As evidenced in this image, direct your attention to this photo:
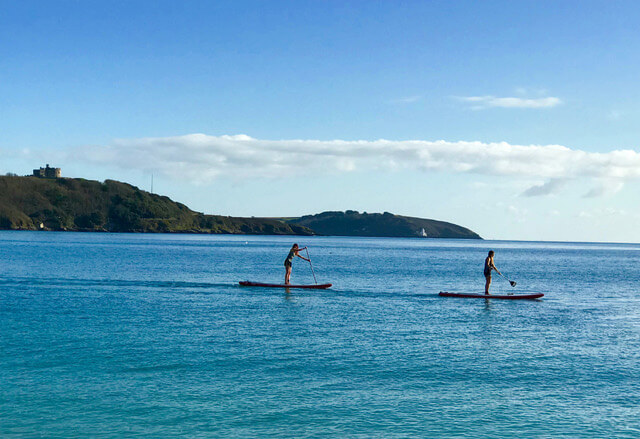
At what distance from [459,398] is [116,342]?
47.1 feet

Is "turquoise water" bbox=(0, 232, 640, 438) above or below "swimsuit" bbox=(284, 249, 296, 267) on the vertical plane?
below

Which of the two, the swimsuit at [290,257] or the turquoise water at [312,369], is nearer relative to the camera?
the turquoise water at [312,369]

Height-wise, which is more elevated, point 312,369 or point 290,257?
point 290,257

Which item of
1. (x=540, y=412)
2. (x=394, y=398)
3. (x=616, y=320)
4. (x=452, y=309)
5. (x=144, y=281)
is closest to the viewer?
(x=540, y=412)

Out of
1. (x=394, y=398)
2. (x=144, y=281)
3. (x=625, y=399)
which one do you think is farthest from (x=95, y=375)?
(x=144, y=281)

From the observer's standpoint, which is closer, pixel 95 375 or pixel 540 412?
pixel 540 412

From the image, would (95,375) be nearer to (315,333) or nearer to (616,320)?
(315,333)

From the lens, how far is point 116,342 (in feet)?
83.3

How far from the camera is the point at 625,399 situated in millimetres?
18031

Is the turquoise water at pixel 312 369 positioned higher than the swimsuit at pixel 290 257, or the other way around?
the swimsuit at pixel 290 257

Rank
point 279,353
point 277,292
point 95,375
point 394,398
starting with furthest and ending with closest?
1. point 277,292
2. point 279,353
3. point 95,375
4. point 394,398

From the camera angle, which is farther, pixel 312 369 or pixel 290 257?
pixel 290 257

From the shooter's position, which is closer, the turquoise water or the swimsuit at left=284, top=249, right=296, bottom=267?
the turquoise water

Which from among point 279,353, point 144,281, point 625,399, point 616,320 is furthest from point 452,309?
point 144,281
